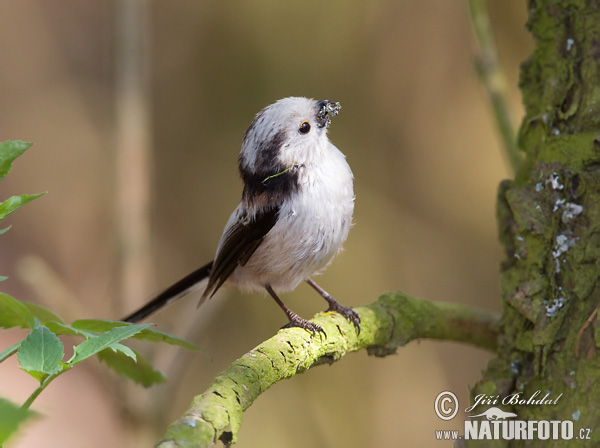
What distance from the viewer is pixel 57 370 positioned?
2.70ft

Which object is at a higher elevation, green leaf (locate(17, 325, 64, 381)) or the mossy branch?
the mossy branch

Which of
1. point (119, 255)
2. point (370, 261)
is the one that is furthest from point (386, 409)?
point (119, 255)

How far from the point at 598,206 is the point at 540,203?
16 centimetres

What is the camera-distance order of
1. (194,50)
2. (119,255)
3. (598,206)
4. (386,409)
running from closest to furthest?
(598,206), (119,255), (386,409), (194,50)

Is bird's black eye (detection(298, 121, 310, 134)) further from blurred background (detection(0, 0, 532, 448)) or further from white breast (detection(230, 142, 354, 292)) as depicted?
blurred background (detection(0, 0, 532, 448))

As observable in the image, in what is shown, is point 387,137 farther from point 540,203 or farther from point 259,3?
point 540,203

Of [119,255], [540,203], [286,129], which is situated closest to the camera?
[540,203]

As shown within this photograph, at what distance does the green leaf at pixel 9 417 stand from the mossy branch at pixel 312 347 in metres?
0.32

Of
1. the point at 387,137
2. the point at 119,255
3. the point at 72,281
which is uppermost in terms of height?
the point at 387,137

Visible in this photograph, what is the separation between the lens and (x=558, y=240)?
5.71 feet

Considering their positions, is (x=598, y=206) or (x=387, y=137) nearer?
(x=598, y=206)

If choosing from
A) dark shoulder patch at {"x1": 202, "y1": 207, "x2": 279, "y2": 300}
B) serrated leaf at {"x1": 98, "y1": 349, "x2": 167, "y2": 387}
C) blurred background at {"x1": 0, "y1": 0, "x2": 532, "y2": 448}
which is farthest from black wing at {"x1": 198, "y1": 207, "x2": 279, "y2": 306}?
blurred background at {"x1": 0, "y1": 0, "x2": 532, "y2": 448}

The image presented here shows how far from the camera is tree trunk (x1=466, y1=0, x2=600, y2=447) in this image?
65.4 inches

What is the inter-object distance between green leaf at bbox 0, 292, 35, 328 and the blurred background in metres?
3.01
